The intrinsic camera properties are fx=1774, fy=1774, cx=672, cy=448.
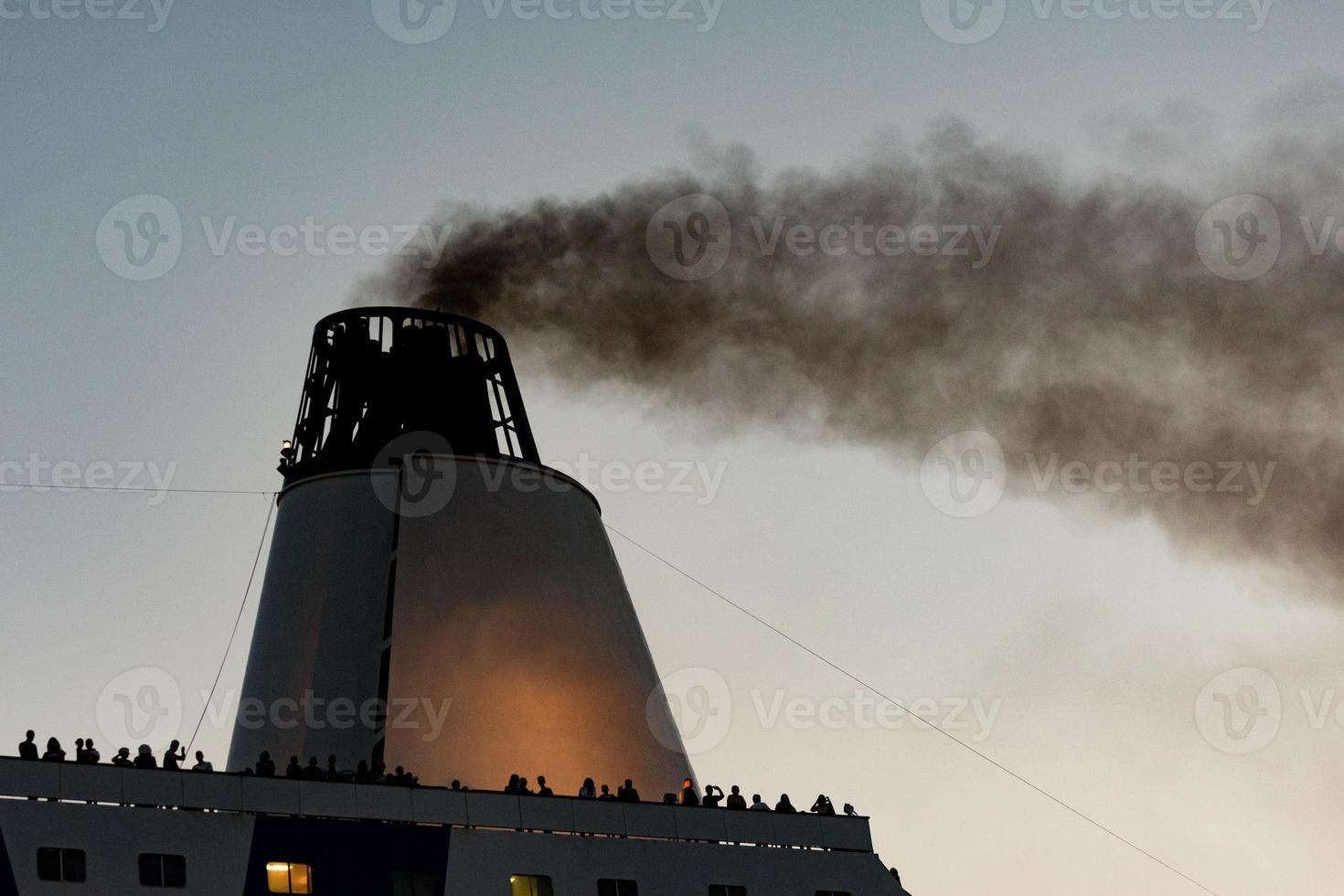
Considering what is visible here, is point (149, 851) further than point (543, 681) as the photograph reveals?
No

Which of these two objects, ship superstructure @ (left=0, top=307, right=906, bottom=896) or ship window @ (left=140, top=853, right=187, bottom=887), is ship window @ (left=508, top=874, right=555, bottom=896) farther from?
ship window @ (left=140, top=853, right=187, bottom=887)

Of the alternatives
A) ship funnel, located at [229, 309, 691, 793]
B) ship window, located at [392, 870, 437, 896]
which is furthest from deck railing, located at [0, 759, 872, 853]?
ship funnel, located at [229, 309, 691, 793]

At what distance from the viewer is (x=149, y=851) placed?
24750 mm

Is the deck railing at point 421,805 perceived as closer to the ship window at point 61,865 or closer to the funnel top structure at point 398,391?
the ship window at point 61,865

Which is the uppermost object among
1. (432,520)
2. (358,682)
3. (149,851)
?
(432,520)


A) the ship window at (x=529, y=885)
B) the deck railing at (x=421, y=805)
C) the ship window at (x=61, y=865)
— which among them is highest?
the deck railing at (x=421, y=805)

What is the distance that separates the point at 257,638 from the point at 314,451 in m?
4.46

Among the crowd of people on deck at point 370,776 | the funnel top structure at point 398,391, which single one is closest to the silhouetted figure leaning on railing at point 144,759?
the crowd of people on deck at point 370,776

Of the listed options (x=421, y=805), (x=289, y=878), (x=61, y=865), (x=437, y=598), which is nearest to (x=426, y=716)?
(x=437, y=598)

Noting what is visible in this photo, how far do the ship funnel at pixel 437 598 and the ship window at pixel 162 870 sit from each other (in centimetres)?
566

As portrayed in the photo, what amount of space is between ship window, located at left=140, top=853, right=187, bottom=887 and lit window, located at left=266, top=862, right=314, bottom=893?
1.23m

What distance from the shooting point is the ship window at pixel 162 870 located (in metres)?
24.6

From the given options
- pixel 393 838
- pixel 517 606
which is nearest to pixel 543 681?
pixel 517 606

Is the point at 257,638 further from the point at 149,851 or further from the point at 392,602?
the point at 149,851
